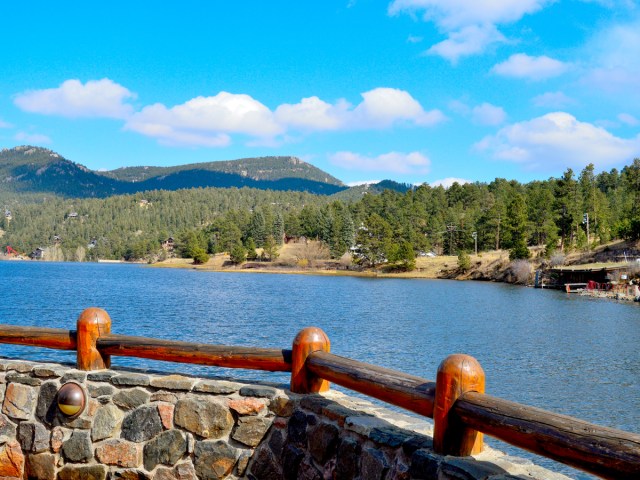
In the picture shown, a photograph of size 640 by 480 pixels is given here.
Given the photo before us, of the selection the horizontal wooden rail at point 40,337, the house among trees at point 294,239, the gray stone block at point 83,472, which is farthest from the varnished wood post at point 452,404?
the house among trees at point 294,239

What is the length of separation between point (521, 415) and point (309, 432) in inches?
88.0

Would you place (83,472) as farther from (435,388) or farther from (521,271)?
(521,271)

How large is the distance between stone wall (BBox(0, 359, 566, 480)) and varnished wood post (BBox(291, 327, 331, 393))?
117 mm

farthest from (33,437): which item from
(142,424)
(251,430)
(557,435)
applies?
(557,435)

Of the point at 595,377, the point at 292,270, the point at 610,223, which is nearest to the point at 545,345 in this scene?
the point at 595,377

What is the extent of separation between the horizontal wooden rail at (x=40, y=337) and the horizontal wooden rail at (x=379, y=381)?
2799mm

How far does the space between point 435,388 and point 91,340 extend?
12.6 ft

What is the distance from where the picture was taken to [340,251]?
5374 inches

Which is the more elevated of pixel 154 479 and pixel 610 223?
pixel 610 223

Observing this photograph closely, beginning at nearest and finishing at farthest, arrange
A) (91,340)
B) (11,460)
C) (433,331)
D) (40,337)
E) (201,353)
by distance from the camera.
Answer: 1. (201,353)
2. (11,460)
3. (91,340)
4. (40,337)
5. (433,331)

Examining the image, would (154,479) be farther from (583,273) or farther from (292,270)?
(292,270)

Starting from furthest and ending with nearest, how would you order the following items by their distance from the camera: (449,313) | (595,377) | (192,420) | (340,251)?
1. (340,251)
2. (449,313)
3. (595,377)
4. (192,420)

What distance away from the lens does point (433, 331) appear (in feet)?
110

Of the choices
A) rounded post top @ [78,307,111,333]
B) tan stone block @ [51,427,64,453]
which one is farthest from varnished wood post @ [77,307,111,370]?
tan stone block @ [51,427,64,453]
